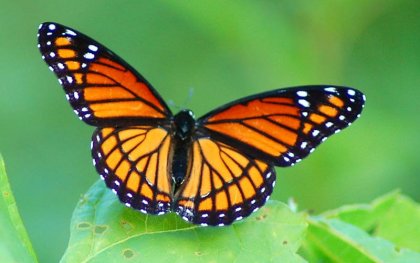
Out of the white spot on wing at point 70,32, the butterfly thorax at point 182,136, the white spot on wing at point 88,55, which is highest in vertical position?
the white spot on wing at point 70,32

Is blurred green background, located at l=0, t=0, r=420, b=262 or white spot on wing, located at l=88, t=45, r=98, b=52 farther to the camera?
blurred green background, located at l=0, t=0, r=420, b=262

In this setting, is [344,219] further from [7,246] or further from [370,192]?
[370,192]

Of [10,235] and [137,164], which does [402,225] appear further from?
[10,235]

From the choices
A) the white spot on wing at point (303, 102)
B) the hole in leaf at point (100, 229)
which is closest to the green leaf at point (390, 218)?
the white spot on wing at point (303, 102)

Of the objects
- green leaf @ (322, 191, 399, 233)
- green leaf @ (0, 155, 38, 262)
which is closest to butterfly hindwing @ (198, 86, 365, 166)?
green leaf @ (322, 191, 399, 233)

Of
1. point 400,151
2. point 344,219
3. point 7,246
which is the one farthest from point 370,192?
point 7,246

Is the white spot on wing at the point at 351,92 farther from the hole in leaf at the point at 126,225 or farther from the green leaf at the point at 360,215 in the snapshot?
the hole in leaf at the point at 126,225

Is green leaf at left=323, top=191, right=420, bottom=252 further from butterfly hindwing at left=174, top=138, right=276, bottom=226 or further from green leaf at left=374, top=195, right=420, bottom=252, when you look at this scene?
butterfly hindwing at left=174, top=138, right=276, bottom=226
